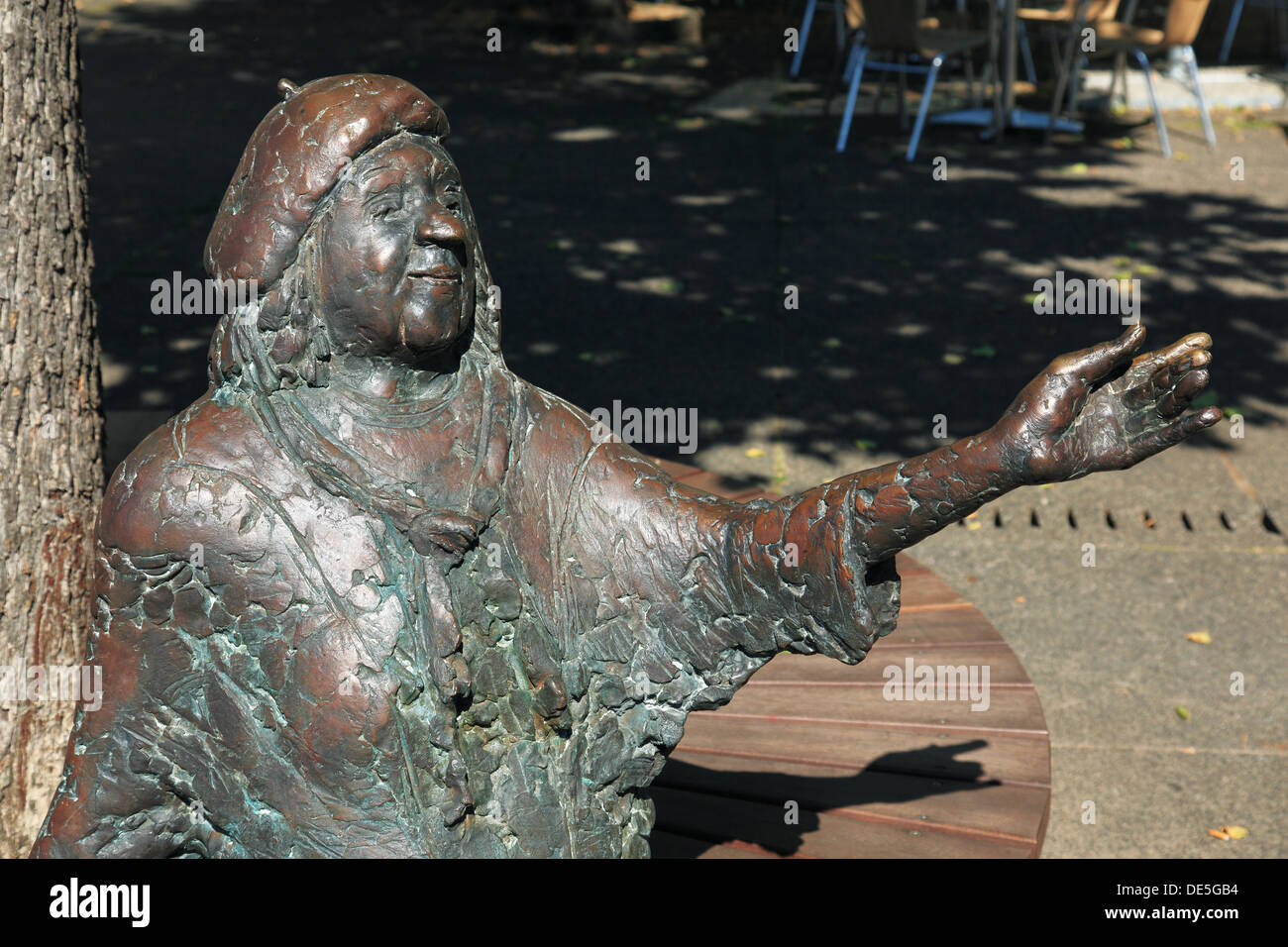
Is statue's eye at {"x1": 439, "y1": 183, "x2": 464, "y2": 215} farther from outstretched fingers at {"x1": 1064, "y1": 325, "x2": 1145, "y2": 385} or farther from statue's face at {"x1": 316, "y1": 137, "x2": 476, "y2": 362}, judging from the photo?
outstretched fingers at {"x1": 1064, "y1": 325, "x2": 1145, "y2": 385}

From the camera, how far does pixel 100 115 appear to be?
412 inches

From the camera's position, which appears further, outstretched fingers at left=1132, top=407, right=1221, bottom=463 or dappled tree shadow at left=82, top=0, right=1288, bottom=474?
dappled tree shadow at left=82, top=0, right=1288, bottom=474

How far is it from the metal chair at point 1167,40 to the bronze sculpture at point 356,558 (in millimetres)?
8413

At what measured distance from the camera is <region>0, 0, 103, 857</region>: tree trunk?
2992 mm

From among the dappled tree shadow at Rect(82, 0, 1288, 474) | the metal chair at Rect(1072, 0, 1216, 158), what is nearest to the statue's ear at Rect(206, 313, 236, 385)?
the dappled tree shadow at Rect(82, 0, 1288, 474)

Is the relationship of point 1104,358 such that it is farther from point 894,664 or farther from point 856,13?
point 856,13

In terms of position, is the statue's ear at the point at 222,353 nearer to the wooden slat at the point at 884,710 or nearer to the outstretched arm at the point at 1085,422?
the outstretched arm at the point at 1085,422

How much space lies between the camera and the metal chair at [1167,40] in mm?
9586

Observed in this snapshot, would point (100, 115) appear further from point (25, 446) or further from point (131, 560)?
point (131, 560)

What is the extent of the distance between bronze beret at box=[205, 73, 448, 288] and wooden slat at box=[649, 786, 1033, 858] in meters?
1.45

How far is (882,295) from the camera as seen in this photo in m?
7.47

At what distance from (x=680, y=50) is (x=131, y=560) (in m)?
11.4

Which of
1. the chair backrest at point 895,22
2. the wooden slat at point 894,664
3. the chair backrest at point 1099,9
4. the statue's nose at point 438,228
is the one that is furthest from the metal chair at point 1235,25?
the statue's nose at point 438,228

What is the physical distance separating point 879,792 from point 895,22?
308 inches
